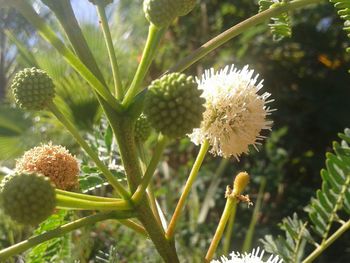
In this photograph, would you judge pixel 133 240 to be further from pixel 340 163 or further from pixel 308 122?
pixel 308 122

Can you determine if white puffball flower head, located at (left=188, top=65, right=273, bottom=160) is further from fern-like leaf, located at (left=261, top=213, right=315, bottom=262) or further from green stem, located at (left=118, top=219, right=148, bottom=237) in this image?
fern-like leaf, located at (left=261, top=213, right=315, bottom=262)

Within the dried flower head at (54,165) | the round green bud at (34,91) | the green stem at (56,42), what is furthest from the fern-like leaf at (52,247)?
the green stem at (56,42)

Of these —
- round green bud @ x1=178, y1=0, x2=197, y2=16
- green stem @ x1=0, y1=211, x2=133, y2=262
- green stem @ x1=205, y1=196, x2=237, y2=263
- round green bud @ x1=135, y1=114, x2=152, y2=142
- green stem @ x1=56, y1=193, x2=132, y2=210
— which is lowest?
green stem @ x1=205, y1=196, x2=237, y2=263

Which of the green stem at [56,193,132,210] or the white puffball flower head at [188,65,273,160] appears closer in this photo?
the green stem at [56,193,132,210]

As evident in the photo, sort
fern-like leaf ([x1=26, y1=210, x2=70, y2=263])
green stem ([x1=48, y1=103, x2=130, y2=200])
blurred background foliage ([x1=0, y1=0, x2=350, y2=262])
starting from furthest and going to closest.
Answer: blurred background foliage ([x1=0, y1=0, x2=350, y2=262]) < fern-like leaf ([x1=26, y1=210, x2=70, y2=263]) < green stem ([x1=48, y1=103, x2=130, y2=200])

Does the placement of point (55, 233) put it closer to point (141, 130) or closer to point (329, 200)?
point (141, 130)

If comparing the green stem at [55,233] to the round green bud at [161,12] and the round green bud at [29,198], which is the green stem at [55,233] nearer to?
the round green bud at [29,198]

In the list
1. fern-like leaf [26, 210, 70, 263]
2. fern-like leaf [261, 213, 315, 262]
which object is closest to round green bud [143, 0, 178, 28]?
fern-like leaf [26, 210, 70, 263]
